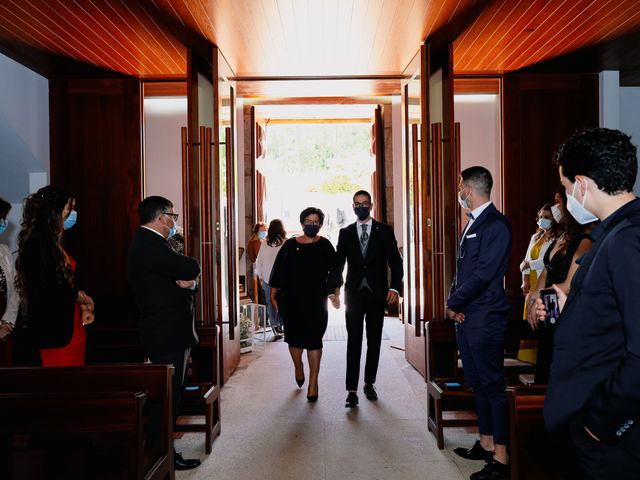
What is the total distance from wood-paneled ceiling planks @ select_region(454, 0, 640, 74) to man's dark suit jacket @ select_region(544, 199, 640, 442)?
11.9 feet

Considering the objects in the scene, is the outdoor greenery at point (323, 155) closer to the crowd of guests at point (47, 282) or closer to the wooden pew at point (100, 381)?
the crowd of guests at point (47, 282)

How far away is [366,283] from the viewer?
15.7 ft

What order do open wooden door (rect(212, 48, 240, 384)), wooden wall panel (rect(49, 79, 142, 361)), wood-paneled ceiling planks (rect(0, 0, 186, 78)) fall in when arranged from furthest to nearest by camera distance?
wooden wall panel (rect(49, 79, 142, 361))
open wooden door (rect(212, 48, 240, 384))
wood-paneled ceiling planks (rect(0, 0, 186, 78))

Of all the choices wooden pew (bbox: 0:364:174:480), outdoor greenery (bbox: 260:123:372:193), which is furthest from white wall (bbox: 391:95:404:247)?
outdoor greenery (bbox: 260:123:372:193)

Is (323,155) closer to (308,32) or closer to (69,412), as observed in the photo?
(308,32)

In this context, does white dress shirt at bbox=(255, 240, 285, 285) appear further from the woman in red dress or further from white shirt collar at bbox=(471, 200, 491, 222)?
white shirt collar at bbox=(471, 200, 491, 222)

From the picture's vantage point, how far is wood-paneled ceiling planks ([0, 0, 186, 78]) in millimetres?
4555

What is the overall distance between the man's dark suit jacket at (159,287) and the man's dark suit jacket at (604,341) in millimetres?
2111

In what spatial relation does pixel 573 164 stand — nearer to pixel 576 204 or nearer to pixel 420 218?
pixel 576 204

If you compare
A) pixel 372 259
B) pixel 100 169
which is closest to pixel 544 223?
pixel 372 259

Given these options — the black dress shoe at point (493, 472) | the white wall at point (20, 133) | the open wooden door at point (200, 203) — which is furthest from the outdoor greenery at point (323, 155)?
the black dress shoe at point (493, 472)

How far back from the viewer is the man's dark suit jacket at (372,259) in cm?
480

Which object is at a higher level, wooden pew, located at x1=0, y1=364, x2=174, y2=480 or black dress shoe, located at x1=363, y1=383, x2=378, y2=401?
wooden pew, located at x1=0, y1=364, x2=174, y2=480

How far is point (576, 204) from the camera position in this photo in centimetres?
172
